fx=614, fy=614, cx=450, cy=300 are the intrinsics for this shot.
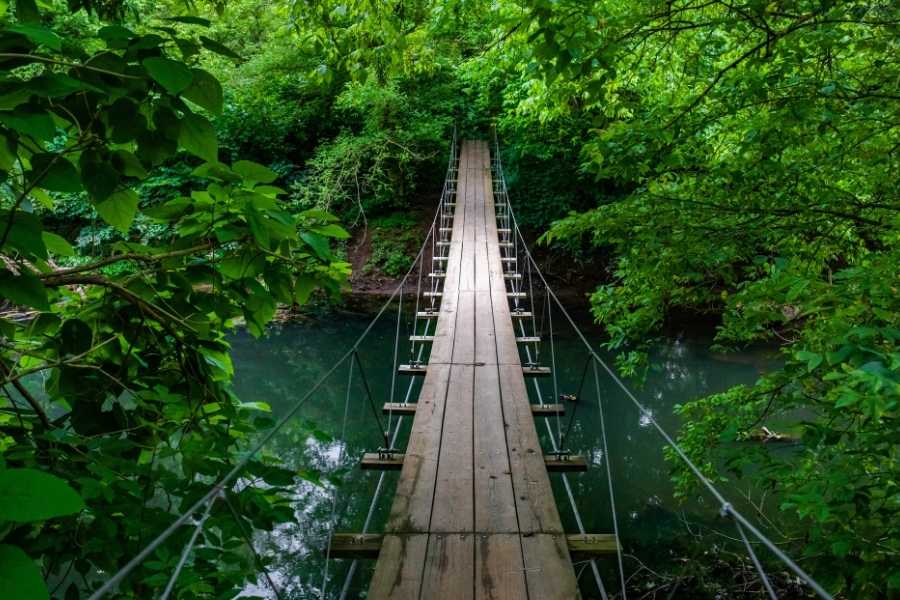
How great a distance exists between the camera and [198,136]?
77 centimetres

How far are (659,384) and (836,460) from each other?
Result: 4.65 m

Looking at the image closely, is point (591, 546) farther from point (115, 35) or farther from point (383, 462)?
point (115, 35)

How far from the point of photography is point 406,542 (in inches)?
60.1

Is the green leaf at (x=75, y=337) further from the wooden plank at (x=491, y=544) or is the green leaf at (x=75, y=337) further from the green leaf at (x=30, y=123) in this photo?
the wooden plank at (x=491, y=544)

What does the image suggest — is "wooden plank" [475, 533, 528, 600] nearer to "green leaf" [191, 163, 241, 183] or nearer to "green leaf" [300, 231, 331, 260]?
"green leaf" [300, 231, 331, 260]

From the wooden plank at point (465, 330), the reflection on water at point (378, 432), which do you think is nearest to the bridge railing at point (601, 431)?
the reflection on water at point (378, 432)

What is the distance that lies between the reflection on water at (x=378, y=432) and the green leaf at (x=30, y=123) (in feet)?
6.29

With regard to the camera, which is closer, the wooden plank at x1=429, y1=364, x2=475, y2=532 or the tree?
the tree

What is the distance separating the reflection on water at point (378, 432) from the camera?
375cm

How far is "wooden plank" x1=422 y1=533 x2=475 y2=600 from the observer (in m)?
1.34

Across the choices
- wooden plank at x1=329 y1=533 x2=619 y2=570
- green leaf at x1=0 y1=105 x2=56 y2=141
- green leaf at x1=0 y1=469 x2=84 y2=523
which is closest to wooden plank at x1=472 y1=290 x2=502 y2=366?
wooden plank at x1=329 y1=533 x2=619 y2=570

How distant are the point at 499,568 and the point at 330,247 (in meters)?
0.97

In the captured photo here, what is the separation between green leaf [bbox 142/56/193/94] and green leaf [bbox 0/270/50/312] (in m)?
0.33

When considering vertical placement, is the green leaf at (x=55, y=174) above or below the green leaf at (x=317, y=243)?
above
